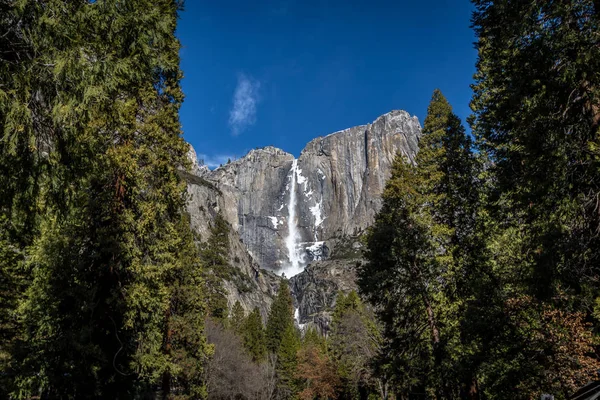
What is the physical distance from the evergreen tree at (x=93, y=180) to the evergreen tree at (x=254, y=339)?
3310 centimetres

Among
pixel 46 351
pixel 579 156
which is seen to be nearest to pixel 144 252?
pixel 46 351

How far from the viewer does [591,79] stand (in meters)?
6.44

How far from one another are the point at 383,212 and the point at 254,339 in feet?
123

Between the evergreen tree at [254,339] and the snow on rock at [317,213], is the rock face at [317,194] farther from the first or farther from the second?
the evergreen tree at [254,339]

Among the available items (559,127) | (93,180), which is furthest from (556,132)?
(93,180)

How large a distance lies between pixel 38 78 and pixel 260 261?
6961 inches

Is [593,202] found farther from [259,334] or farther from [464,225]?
[259,334]

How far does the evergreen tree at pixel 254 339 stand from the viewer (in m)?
46.4

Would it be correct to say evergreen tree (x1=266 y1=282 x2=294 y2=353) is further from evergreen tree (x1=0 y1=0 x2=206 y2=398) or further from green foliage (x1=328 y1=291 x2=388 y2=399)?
evergreen tree (x1=0 y1=0 x2=206 y2=398)

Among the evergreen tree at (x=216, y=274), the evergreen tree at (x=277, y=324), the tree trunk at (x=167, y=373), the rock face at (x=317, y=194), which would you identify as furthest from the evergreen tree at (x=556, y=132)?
the rock face at (x=317, y=194)

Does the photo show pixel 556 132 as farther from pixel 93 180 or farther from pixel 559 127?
pixel 93 180

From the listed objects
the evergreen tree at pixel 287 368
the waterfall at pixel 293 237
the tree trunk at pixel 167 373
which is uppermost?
the waterfall at pixel 293 237

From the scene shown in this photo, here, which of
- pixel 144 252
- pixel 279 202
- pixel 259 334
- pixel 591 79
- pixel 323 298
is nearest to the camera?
pixel 591 79

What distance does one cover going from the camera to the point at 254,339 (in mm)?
48531
